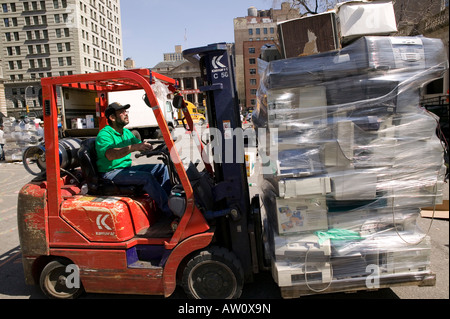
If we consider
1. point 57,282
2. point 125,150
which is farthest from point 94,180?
point 57,282

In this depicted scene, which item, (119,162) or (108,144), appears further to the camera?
(119,162)

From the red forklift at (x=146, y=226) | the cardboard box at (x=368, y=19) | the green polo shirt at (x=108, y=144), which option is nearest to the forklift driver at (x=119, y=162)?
the green polo shirt at (x=108, y=144)

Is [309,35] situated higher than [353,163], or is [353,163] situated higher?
[309,35]

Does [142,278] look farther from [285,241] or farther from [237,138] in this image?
[237,138]

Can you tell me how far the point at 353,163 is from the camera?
9.74 feet

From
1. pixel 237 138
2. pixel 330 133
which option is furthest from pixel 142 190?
pixel 330 133

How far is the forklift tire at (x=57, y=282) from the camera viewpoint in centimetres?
365

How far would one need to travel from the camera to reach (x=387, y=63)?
2869 millimetres

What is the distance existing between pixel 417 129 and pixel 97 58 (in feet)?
282

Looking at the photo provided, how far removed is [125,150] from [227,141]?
1.07 m

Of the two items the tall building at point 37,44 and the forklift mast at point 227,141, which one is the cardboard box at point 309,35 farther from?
the tall building at point 37,44

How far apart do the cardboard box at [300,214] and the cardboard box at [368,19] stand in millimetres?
1631

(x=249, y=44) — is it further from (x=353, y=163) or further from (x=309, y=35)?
(x=353, y=163)

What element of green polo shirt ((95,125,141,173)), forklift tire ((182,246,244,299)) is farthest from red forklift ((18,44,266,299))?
green polo shirt ((95,125,141,173))
